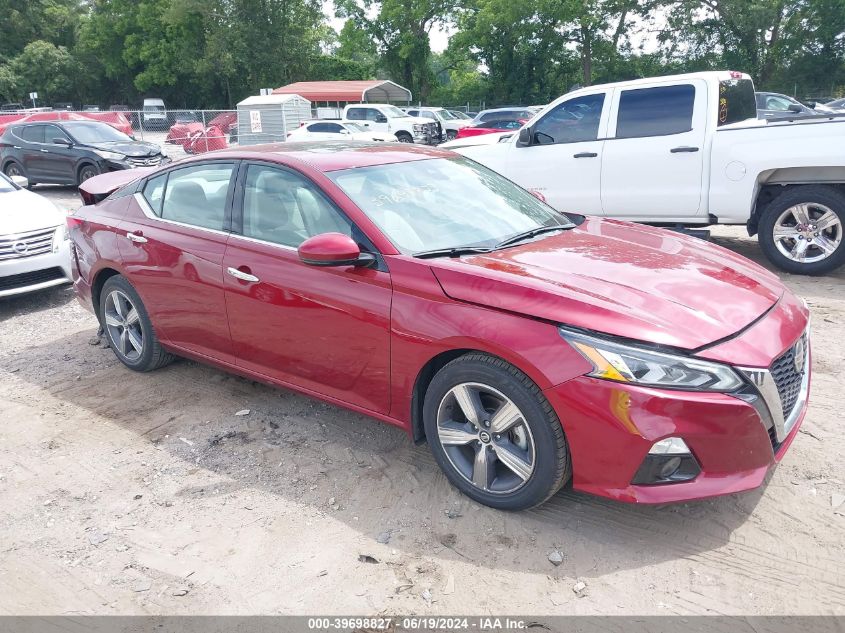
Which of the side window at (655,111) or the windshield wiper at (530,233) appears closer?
the windshield wiper at (530,233)

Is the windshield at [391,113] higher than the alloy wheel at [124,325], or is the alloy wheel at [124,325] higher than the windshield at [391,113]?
the windshield at [391,113]

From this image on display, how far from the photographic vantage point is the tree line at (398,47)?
4006 centimetres

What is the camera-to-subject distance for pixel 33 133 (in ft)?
52.2

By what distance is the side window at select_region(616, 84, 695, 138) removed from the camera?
7.39m

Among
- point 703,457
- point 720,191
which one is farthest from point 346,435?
point 720,191

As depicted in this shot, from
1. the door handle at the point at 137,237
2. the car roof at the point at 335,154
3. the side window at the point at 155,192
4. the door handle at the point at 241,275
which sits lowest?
the door handle at the point at 241,275

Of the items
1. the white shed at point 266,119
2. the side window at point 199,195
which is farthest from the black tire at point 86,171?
the side window at point 199,195

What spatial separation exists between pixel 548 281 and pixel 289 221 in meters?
A: 1.58

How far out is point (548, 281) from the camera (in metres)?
3.13

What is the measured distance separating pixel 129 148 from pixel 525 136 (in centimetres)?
1085

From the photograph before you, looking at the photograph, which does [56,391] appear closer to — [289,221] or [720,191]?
[289,221]

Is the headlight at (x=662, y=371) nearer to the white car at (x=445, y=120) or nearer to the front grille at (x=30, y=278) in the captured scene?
the front grille at (x=30, y=278)

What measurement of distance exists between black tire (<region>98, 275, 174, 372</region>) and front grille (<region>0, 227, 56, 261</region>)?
2173 mm

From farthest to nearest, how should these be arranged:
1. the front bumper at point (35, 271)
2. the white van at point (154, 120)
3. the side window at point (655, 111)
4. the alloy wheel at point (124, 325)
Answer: the white van at point (154, 120), the side window at point (655, 111), the front bumper at point (35, 271), the alloy wheel at point (124, 325)
